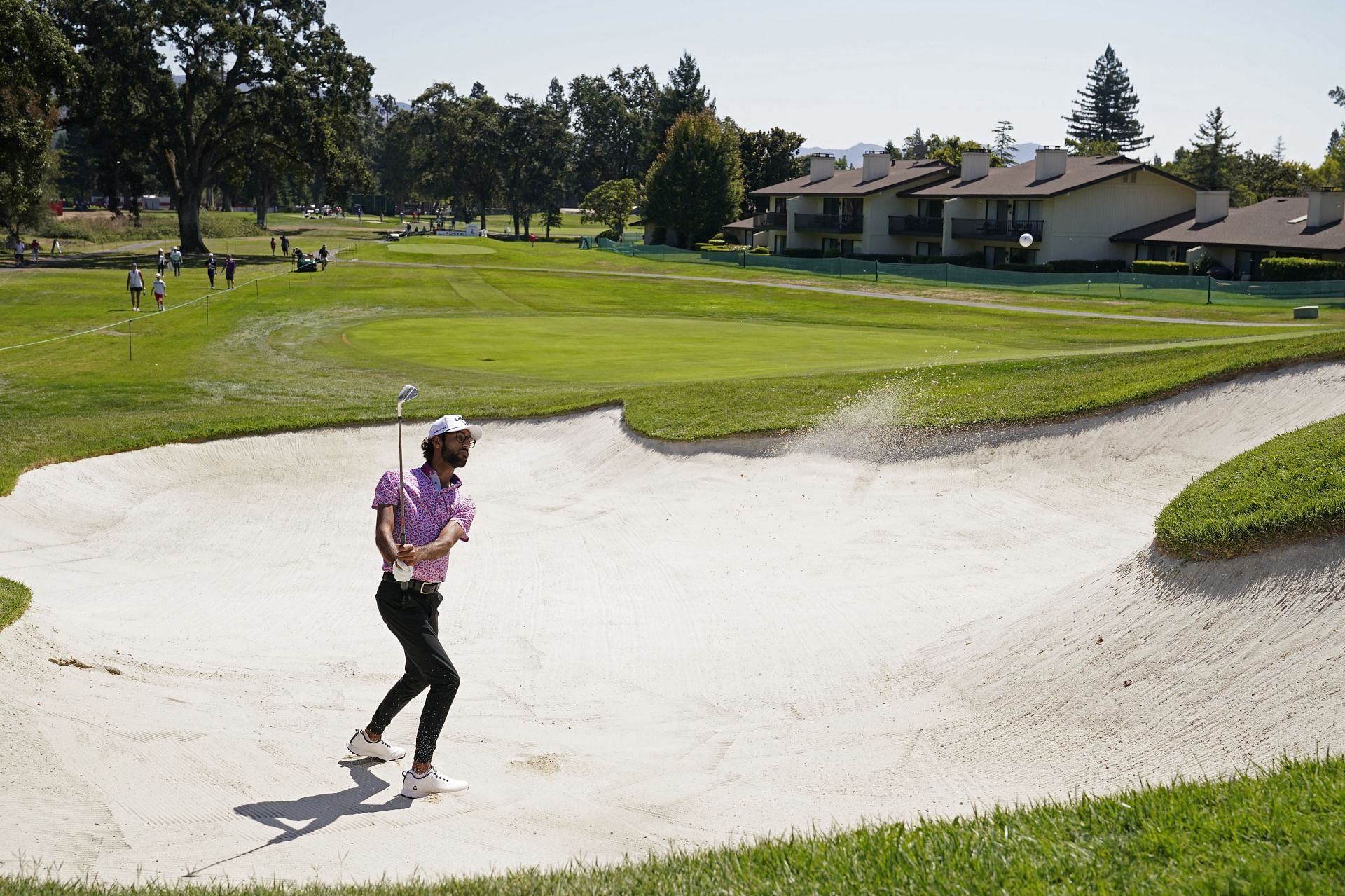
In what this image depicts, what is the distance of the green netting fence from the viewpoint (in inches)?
2251

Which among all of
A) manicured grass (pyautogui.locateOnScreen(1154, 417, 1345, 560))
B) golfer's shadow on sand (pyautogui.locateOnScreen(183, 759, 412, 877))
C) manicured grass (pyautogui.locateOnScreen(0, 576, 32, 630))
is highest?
manicured grass (pyautogui.locateOnScreen(1154, 417, 1345, 560))

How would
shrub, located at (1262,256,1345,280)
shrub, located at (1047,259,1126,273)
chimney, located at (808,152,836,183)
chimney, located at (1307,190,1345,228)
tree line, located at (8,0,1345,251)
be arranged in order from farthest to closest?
1. chimney, located at (808,152,836,183)
2. shrub, located at (1047,259,1126,273)
3. chimney, located at (1307,190,1345,228)
4. shrub, located at (1262,256,1345,280)
5. tree line, located at (8,0,1345,251)

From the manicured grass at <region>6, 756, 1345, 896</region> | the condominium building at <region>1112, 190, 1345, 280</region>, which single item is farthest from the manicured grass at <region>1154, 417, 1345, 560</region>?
the condominium building at <region>1112, 190, 1345, 280</region>

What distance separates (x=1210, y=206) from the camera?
77.4m

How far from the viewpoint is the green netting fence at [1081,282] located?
57188 millimetres

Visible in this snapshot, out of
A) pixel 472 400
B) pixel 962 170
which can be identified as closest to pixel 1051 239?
pixel 962 170

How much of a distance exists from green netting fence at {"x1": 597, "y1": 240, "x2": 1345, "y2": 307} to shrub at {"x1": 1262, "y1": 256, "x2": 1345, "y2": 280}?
1.54 metres

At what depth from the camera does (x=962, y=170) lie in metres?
90.9

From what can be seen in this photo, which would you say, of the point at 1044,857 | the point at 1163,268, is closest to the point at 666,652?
the point at 1044,857

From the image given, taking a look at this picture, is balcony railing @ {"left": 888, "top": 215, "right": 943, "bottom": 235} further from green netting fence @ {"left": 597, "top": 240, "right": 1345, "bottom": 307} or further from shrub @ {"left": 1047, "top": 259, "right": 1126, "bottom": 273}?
shrub @ {"left": 1047, "top": 259, "right": 1126, "bottom": 273}

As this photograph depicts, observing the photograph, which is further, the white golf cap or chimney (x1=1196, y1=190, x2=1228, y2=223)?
chimney (x1=1196, y1=190, x2=1228, y2=223)

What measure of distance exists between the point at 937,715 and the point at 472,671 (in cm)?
473

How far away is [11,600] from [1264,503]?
12.5 meters

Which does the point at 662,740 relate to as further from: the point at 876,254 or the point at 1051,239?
the point at 876,254
